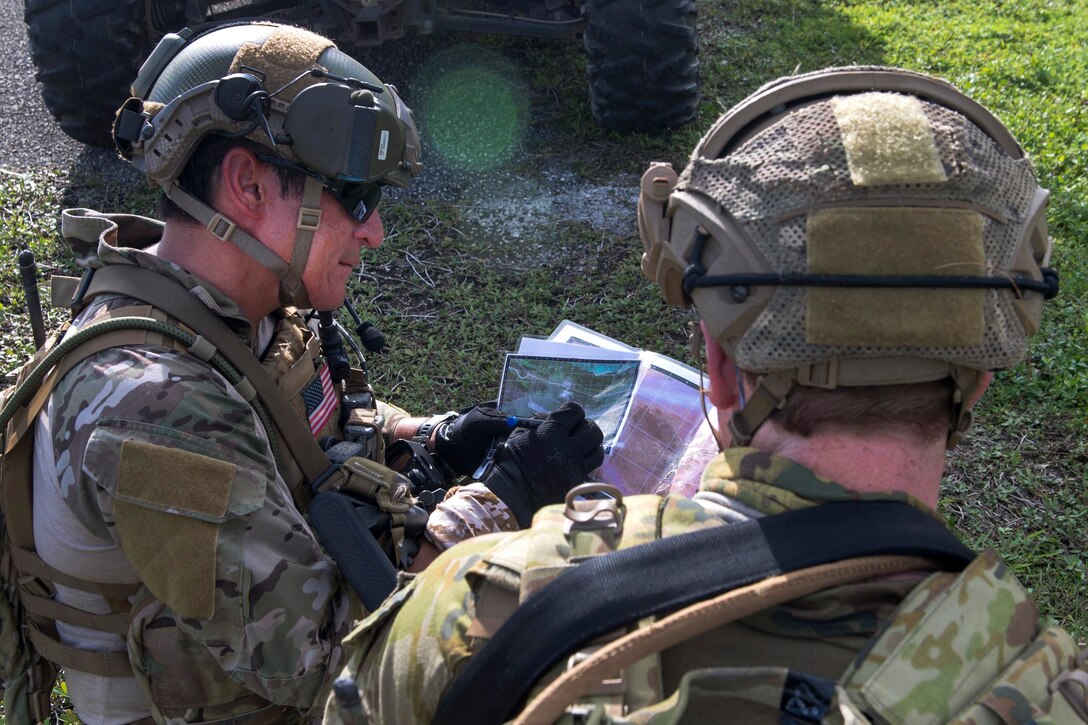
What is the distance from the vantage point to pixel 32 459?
7.57 ft

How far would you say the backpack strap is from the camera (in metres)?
1.21

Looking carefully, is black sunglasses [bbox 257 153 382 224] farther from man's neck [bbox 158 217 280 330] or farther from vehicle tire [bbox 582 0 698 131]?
vehicle tire [bbox 582 0 698 131]

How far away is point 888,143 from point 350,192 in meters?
1.65

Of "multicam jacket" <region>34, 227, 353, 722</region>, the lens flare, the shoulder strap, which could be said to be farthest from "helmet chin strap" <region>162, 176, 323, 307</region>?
the lens flare

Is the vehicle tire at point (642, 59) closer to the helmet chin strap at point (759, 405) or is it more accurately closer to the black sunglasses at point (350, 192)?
the black sunglasses at point (350, 192)

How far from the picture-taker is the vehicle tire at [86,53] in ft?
18.0

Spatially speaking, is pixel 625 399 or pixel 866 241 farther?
pixel 625 399

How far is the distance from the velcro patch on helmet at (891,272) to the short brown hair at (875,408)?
9 cm

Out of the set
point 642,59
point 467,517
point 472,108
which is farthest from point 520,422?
point 472,108

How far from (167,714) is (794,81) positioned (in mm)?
2008

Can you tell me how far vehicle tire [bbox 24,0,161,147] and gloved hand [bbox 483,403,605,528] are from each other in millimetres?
4051

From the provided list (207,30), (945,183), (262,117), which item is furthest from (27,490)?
(945,183)

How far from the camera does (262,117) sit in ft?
8.09

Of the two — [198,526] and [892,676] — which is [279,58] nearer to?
[198,526]
